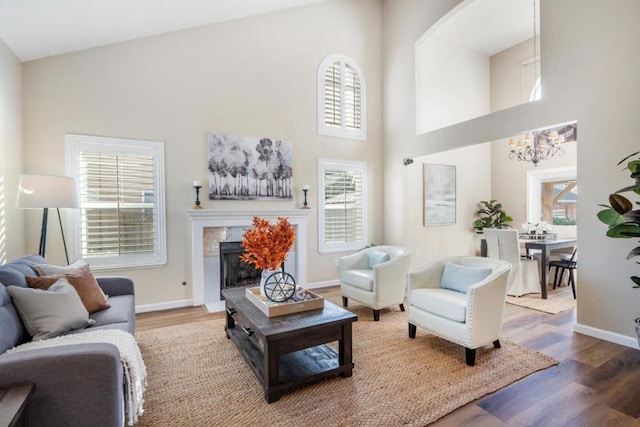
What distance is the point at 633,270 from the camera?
2.97 meters

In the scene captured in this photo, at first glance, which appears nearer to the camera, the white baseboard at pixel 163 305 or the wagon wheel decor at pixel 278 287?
the wagon wheel decor at pixel 278 287

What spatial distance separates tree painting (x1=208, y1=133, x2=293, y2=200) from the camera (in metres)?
4.51

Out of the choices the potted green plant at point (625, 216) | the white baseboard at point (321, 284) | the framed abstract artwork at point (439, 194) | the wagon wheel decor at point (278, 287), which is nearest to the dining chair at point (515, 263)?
the framed abstract artwork at point (439, 194)

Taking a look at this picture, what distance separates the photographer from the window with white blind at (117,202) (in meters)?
3.81

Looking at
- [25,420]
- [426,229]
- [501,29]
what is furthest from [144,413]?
[501,29]

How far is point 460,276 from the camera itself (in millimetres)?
3146

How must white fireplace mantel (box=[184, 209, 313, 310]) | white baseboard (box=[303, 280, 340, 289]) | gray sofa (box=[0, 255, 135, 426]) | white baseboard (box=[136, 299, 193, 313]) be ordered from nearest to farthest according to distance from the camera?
gray sofa (box=[0, 255, 135, 426]) → white baseboard (box=[136, 299, 193, 313]) → white fireplace mantel (box=[184, 209, 313, 310]) → white baseboard (box=[303, 280, 340, 289])

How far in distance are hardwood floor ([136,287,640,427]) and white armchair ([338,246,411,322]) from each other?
119 centimetres

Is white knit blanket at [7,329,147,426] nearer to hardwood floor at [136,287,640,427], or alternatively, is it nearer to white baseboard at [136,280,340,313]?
hardwood floor at [136,287,640,427]

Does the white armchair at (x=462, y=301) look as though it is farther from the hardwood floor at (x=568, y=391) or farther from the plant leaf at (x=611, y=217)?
the plant leaf at (x=611, y=217)

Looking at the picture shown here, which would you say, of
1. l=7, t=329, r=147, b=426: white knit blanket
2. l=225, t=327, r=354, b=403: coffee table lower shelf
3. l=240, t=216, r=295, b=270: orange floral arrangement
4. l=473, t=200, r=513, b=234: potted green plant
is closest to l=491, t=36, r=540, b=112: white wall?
l=473, t=200, r=513, b=234: potted green plant

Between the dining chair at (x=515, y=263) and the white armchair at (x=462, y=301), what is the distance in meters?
1.76

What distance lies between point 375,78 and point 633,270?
4625 millimetres

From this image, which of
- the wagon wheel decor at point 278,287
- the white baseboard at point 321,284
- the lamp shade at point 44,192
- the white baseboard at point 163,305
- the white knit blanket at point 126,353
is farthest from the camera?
the white baseboard at point 321,284
